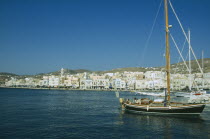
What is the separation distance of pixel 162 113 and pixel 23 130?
18.1 metres

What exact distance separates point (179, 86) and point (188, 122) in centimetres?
11790

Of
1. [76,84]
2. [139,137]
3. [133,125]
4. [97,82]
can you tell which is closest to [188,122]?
[133,125]

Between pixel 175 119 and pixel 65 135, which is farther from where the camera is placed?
pixel 175 119

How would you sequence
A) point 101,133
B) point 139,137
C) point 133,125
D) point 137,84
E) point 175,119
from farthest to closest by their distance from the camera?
point 137,84
point 175,119
point 133,125
point 101,133
point 139,137

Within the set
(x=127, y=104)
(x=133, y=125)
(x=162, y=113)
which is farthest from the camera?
(x=127, y=104)

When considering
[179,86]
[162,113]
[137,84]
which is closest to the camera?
[162,113]

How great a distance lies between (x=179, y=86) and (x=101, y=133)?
414ft

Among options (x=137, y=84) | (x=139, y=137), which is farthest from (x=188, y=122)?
(x=137, y=84)

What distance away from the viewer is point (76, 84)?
19925 cm

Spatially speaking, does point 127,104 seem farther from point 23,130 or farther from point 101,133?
point 23,130

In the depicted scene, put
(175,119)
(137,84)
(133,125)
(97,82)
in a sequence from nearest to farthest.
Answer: (133,125) → (175,119) → (137,84) → (97,82)

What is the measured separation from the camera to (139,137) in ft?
66.8

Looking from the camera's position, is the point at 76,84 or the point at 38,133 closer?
the point at 38,133

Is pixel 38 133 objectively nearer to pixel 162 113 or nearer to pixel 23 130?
pixel 23 130
